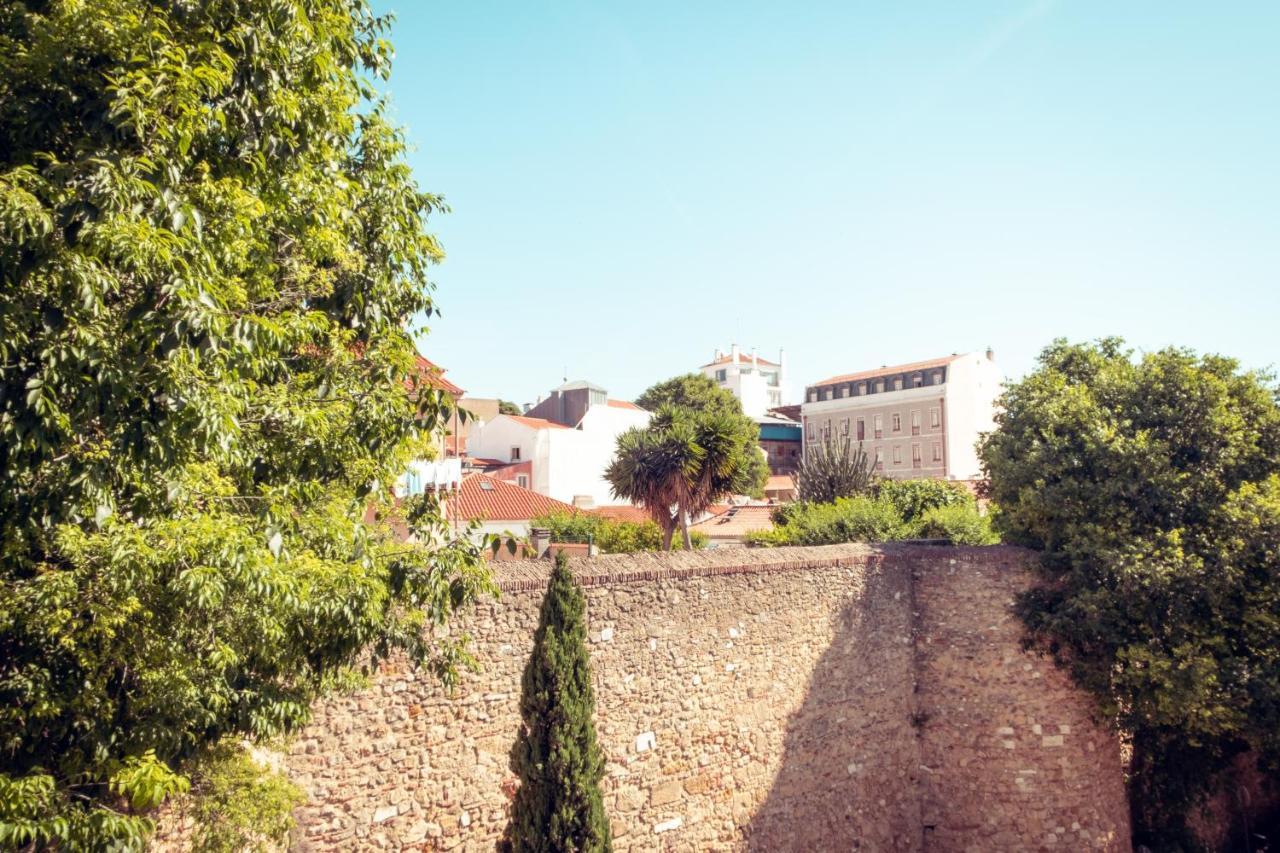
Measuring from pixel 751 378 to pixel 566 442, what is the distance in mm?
39013

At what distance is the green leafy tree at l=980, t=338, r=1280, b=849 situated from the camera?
12.3 meters

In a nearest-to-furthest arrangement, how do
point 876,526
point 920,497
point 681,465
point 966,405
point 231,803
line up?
point 231,803 < point 876,526 < point 920,497 < point 681,465 < point 966,405

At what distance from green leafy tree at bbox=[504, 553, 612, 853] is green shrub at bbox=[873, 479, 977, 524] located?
16.5 metres

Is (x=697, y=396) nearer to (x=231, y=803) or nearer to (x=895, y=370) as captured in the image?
(x=895, y=370)

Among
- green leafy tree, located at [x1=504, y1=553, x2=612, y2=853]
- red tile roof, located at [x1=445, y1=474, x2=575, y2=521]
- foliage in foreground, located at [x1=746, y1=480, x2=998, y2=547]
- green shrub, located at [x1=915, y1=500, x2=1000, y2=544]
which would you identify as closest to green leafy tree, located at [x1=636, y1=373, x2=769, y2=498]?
red tile roof, located at [x1=445, y1=474, x2=575, y2=521]

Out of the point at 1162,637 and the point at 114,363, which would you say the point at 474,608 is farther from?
the point at 1162,637

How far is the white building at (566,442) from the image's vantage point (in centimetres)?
4869

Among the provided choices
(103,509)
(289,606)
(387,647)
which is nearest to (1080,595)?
(387,647)

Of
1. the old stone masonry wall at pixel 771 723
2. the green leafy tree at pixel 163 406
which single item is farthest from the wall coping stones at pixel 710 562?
the green leafy tree at pixel 163 406

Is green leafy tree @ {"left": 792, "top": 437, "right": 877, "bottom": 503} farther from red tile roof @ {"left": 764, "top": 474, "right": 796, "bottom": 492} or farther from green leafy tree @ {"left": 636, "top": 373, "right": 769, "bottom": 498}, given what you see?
red tile roof @ {"left": 764, "top": 474, "right": 796, "bottom": 492}

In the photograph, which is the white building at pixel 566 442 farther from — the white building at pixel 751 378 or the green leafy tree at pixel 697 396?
the white building at pixel 751 378

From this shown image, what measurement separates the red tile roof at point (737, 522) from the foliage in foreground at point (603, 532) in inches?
104

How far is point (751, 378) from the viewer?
280 ft

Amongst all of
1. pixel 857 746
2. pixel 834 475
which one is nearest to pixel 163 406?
pixel 857 746
